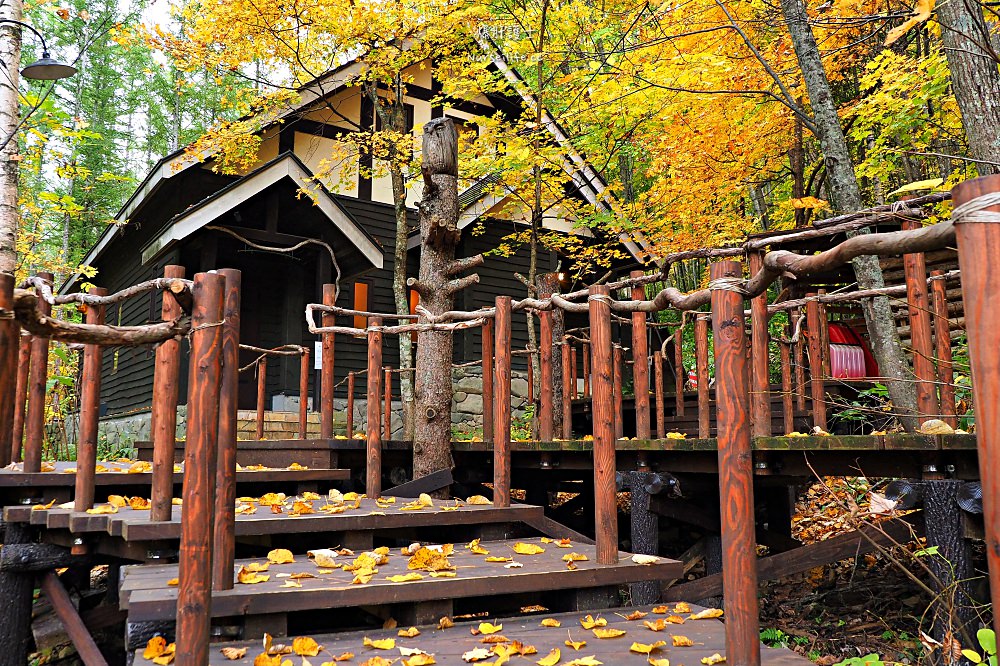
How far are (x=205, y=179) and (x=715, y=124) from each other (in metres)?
10.1

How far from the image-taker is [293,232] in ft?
44.7

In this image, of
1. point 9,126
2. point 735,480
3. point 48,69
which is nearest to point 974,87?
point 735,480

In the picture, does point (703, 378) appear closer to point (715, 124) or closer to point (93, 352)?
point (93, 352)

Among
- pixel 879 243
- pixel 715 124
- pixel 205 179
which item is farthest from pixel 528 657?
pixel 715 124

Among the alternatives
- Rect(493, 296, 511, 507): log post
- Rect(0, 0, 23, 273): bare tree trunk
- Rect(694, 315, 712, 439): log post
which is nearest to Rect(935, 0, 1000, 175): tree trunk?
Rect(694, 315, 712, 439): log post

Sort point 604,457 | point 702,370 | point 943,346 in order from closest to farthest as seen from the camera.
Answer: point 604,457, point 943,346, point 702,370

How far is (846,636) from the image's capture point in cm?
579

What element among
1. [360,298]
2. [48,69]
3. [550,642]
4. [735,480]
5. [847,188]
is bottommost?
[550,642]

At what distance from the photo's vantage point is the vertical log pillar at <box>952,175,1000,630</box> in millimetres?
1518

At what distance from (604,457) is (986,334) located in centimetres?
233

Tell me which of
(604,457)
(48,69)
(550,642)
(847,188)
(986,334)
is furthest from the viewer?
(48,69)

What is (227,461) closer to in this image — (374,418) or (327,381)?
(374,418)

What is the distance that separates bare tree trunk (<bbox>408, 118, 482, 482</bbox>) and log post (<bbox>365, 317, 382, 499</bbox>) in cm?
67

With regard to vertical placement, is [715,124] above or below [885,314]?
above
